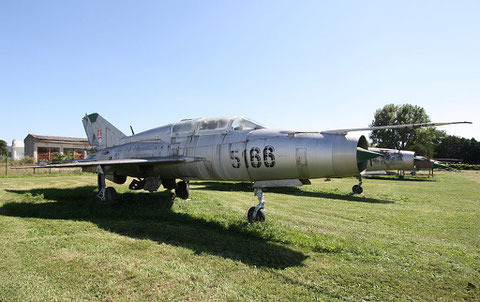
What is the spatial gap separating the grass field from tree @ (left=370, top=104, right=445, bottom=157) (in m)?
60.9

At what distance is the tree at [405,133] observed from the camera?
64.5 meters

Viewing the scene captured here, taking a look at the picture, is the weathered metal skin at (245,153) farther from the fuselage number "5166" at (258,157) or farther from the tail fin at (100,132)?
the tail fin at (100,132)

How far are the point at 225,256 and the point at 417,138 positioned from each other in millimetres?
73237

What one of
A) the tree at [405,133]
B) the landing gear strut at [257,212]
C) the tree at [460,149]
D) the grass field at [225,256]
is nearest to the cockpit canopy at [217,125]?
the landing gear strut at [257,212]

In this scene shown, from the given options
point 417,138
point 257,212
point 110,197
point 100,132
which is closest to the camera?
point 257,212

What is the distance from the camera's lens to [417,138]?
6500 centimetres

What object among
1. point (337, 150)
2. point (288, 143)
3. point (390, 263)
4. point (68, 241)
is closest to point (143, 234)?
point (68, 241)

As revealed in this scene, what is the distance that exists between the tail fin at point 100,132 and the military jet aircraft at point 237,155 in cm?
113

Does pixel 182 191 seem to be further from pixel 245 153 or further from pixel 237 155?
pixel 245 153

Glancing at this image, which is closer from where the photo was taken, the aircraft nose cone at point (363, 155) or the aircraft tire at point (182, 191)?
the aircraft nose cone at point (363, 155)

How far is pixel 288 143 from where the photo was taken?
639 cm

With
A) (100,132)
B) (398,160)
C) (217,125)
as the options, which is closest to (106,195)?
(217,125)

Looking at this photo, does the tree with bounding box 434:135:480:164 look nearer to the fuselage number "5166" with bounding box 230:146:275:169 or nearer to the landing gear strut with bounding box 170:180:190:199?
the landing gear strut with bounding box 170:180:190:199

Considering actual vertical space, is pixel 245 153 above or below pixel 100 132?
below
